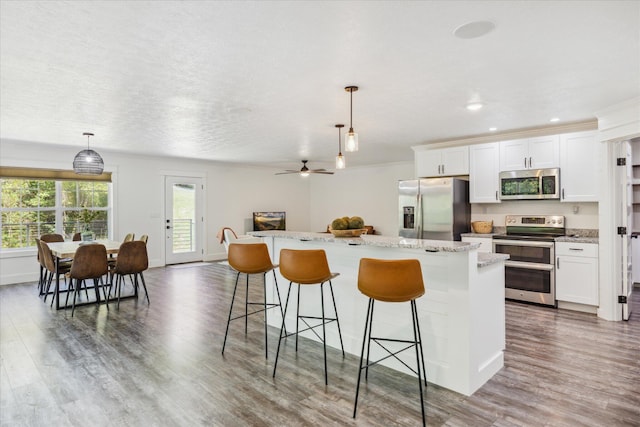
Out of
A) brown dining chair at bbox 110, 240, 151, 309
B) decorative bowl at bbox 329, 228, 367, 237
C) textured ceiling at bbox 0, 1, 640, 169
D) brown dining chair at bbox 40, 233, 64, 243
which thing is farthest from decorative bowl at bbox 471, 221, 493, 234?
brown dining chair at bbox 40, 233, 64, 243

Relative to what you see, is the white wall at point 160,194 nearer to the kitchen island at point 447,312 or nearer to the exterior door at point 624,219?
the kitchen island at point 447,312

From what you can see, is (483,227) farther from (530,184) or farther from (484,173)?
(530,184)

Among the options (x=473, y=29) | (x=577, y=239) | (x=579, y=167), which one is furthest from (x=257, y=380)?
(x=579, y=167)

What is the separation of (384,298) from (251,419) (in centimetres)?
110

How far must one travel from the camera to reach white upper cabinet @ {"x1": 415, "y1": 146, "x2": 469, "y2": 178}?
18.6 ft

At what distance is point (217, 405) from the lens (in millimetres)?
2389

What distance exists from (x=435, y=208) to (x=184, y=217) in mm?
5778

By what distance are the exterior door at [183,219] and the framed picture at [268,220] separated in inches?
58.8

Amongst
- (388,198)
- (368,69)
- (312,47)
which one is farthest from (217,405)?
(388,198)

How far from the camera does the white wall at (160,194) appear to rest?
253 inches

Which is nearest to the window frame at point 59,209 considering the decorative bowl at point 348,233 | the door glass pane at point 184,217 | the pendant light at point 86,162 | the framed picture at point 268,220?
the door glass pane at point 184,217

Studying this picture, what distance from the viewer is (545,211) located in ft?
17.1

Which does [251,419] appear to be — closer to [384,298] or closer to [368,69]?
[384,298]

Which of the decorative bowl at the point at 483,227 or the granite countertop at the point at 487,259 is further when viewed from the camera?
the decorative bowl at the point at 483,227
